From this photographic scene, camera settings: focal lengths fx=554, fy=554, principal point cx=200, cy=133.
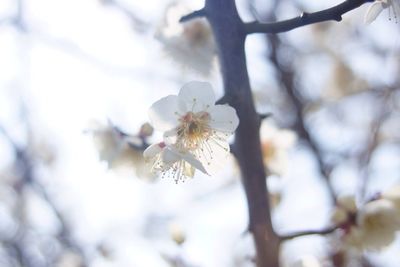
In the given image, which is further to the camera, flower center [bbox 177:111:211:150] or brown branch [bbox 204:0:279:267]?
flower center [bbox 177:111:211:150]

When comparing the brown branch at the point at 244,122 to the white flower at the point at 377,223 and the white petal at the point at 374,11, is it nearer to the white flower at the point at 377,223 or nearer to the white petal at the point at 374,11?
the white petal at the point at 374,11

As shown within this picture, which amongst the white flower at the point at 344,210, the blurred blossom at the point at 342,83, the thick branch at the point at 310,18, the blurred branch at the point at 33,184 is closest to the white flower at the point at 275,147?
the white flower at the point at 344,210

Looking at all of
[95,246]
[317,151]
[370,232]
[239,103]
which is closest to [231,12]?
[239,103]

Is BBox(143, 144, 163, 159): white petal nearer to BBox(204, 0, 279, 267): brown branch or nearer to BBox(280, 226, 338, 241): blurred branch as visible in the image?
BBox(204, 0, 279, 267): brown branch

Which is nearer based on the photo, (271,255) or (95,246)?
(271,255)

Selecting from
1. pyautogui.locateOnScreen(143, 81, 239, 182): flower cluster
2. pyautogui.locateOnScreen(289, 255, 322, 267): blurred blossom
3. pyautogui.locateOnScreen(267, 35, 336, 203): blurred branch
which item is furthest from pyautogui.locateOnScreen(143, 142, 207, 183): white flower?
pyautogui.locateOnScreen(267, 35, 336, 203): blurred branch

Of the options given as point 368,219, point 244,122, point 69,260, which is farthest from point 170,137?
point 69,260

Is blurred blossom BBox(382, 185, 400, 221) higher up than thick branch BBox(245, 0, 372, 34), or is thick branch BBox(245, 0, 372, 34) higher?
thick branch BBox(245, 0, 372, 34)

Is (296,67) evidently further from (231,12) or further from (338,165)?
(231,12)
